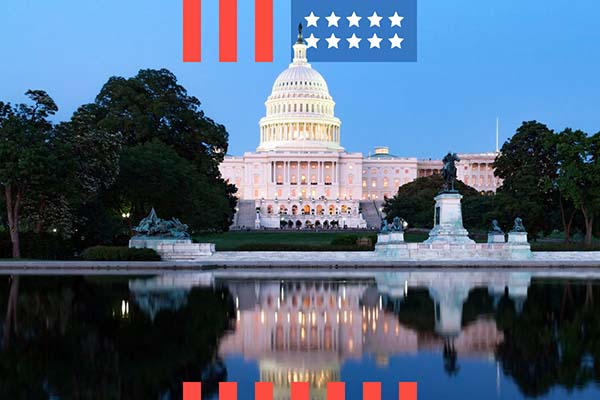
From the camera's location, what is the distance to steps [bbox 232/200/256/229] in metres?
112

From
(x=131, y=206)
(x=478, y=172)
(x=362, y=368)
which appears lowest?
(x=362, y=368)

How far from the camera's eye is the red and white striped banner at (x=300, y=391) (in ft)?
29.0

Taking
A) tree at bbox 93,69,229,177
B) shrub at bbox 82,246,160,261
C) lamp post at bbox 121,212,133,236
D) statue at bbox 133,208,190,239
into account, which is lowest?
shrub at bbox 82,246,160,261

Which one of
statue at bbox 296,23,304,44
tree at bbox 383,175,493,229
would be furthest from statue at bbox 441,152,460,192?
statue at bbox 296,23,304,44

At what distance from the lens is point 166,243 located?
1515 inches

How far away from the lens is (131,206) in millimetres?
48594

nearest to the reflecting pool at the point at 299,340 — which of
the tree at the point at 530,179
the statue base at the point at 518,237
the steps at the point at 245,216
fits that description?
the statue base at the point at 518,237

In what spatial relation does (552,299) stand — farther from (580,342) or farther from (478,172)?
(478,172)

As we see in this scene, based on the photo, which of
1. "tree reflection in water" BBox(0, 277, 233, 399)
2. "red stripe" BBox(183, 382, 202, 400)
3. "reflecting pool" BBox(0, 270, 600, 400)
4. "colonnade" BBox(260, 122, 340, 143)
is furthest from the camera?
"colonnade" BBox(260, 122, 340, 143)

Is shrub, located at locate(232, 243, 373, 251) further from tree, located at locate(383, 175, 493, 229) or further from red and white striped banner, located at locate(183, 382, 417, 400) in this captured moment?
tree, located at locate(383, 175, 493, 229)

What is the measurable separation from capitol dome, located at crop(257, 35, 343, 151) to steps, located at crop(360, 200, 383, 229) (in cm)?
2177

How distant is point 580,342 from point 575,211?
42.0 meters

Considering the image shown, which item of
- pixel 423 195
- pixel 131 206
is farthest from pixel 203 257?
pixel 423 195

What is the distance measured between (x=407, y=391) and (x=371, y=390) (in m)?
0.41
